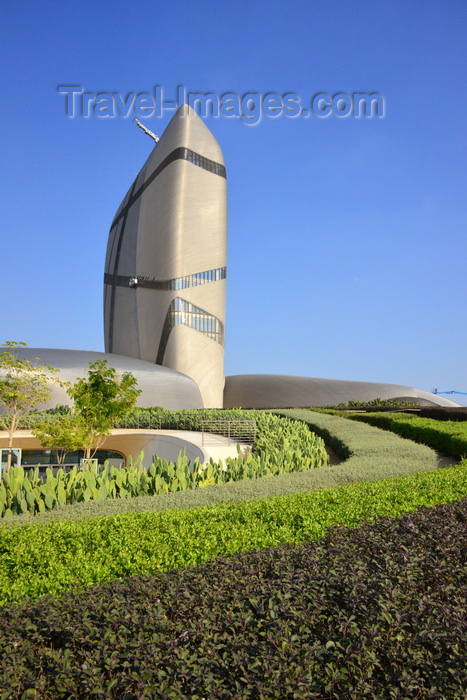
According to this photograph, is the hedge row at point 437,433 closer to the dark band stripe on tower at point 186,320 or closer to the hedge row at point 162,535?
the hedge row at point 162,535

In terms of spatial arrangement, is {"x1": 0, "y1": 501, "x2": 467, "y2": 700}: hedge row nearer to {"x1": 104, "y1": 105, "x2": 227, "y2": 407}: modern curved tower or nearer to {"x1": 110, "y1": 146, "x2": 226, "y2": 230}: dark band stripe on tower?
{"x1": 104, "y1": 105, "x2": 227, "y2": 407}: modern curved tower

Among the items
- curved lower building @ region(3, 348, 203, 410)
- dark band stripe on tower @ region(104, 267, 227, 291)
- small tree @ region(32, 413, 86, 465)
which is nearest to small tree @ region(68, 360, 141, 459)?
small tree @ region(32, 413, 86, 465)

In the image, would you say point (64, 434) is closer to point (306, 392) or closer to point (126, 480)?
point (126, 480)

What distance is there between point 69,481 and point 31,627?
19.9ft

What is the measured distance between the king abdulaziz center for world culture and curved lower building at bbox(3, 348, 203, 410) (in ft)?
15.3

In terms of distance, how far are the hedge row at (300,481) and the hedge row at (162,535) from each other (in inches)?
33.3

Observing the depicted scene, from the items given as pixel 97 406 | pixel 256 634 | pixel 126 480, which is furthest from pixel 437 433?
pixel 256 634

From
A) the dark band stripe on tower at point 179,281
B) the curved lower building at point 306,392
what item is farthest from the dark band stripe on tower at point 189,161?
the curved lower building at point 306,392

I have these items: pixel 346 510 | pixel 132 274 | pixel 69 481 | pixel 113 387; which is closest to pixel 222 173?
pixel 132 274

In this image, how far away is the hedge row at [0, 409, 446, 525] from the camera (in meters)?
6.08

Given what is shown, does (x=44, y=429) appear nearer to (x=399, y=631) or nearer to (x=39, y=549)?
(x=39, y=549)

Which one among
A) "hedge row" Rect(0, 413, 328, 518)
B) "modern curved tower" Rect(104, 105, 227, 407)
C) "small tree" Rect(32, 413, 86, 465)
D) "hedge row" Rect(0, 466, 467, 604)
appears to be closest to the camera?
"hedge row" Rect(0, 466, 467, 604)

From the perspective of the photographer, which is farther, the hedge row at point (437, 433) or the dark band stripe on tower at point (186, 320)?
the dark band stripe on tower at point (186, 320)

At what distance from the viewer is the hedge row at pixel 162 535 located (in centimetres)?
391
